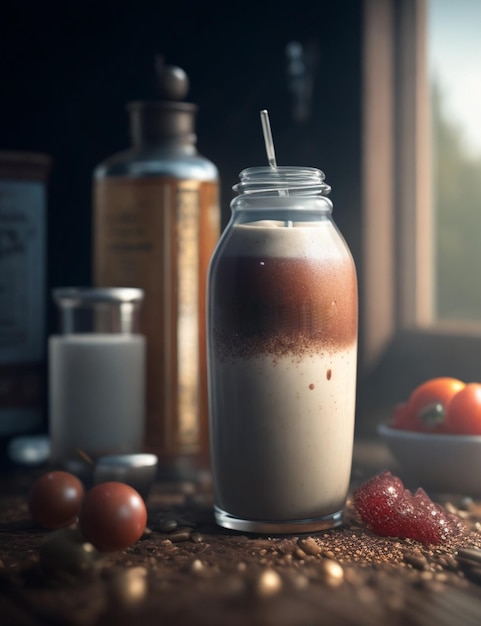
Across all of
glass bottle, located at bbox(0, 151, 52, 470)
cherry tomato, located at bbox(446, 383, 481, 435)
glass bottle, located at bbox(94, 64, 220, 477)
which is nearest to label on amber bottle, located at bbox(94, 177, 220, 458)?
glass bottle, located at bbox(94, 64, 220, 477)

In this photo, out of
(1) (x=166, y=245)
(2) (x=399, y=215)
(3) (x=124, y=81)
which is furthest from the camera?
(3) (x=124, y=81)

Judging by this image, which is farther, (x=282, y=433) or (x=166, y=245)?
(x=166, y=245)

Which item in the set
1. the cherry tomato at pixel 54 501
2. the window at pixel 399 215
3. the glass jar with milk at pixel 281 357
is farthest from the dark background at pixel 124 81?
the cherry tomato at pixel 54 501

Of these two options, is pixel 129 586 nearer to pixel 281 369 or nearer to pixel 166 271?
pixel 281 369

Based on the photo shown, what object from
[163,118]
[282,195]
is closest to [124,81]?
[163,118]

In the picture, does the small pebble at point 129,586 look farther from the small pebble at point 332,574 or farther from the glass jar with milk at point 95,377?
the glass jar with milk at point 95,377

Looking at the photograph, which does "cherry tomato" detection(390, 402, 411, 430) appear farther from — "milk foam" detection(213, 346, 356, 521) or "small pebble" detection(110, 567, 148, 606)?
"small pebble" detection(110, 567, 148, 606)
